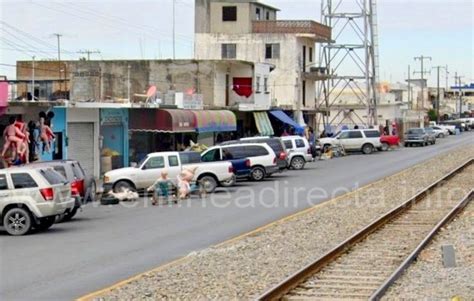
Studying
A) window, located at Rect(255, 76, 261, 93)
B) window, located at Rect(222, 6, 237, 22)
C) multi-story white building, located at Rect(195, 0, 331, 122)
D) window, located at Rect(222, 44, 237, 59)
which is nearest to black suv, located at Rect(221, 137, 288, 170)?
window, located at Rect(255, 76, 261, 93)

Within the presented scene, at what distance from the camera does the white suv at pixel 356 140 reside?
63.7 m

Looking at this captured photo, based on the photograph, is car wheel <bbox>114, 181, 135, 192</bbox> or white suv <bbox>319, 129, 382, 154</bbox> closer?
car wheel <bbox>114, 181, 135, 192</bbox>

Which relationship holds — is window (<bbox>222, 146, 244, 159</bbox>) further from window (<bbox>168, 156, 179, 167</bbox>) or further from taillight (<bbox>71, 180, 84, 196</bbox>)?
taillight (<bbox>71, 180, 84, 196</bbox>)

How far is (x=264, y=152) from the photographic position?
3944 cm

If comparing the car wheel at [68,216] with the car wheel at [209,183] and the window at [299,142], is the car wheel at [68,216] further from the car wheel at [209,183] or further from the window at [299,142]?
the window at [299,142]

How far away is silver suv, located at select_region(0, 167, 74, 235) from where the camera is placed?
69.8 feet

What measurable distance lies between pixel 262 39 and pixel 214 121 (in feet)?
95.7

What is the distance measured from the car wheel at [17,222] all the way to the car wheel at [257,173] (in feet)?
Result: 61.0

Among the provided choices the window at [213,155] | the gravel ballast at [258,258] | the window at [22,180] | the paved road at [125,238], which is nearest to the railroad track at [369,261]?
the gravel ballast at [258,258]

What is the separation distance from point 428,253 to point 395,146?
59.1 metres

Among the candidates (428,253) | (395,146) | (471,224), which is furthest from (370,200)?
(395,146)

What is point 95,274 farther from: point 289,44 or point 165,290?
point 289,44

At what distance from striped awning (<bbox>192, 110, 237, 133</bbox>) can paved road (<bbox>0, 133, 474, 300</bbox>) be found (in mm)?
12887

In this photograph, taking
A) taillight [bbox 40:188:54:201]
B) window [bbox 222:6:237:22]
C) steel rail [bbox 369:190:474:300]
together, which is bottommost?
steel rail [bbox 369:190:474:300]
